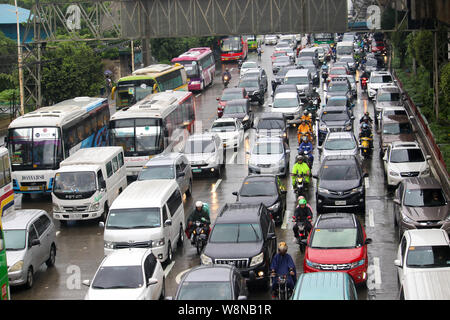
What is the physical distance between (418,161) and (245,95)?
21.9m

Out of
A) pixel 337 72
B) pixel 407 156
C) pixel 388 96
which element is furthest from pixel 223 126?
pixel 337 72

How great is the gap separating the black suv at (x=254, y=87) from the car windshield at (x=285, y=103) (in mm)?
8607

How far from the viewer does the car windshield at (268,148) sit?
30.6 m

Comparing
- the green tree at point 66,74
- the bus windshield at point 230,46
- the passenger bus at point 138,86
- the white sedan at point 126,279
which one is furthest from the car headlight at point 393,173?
the bus windshield at point 230,46

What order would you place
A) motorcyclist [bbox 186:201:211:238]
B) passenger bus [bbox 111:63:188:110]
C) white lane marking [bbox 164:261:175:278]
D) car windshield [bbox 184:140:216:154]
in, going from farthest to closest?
1. passenger bus [bbox 111:63:188:110]
2. car windshield [bbox 184:140:216:154]
3. motorcyclist [bbox 186:201:211:238]
4. white lane marking [bbox 164:261:175:278]

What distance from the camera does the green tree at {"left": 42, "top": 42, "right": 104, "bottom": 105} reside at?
167 feet

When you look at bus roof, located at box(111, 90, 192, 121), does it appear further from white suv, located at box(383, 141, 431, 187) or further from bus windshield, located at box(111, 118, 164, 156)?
white suv, located at box(383, 141, 431, 187)

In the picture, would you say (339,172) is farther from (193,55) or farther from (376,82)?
(193,55)

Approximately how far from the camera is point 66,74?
167 feet

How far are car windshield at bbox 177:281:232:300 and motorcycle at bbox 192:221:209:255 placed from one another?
646cm

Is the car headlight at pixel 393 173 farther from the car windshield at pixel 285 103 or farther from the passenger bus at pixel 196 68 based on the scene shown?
the passenger bus at pixel 196 68

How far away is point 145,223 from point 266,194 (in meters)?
4.90

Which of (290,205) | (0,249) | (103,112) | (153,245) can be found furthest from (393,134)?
(0,249)

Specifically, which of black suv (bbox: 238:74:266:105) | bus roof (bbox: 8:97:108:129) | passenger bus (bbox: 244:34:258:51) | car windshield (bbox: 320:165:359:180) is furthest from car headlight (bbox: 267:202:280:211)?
passenger bus (bbox: 244:34:258:51)
